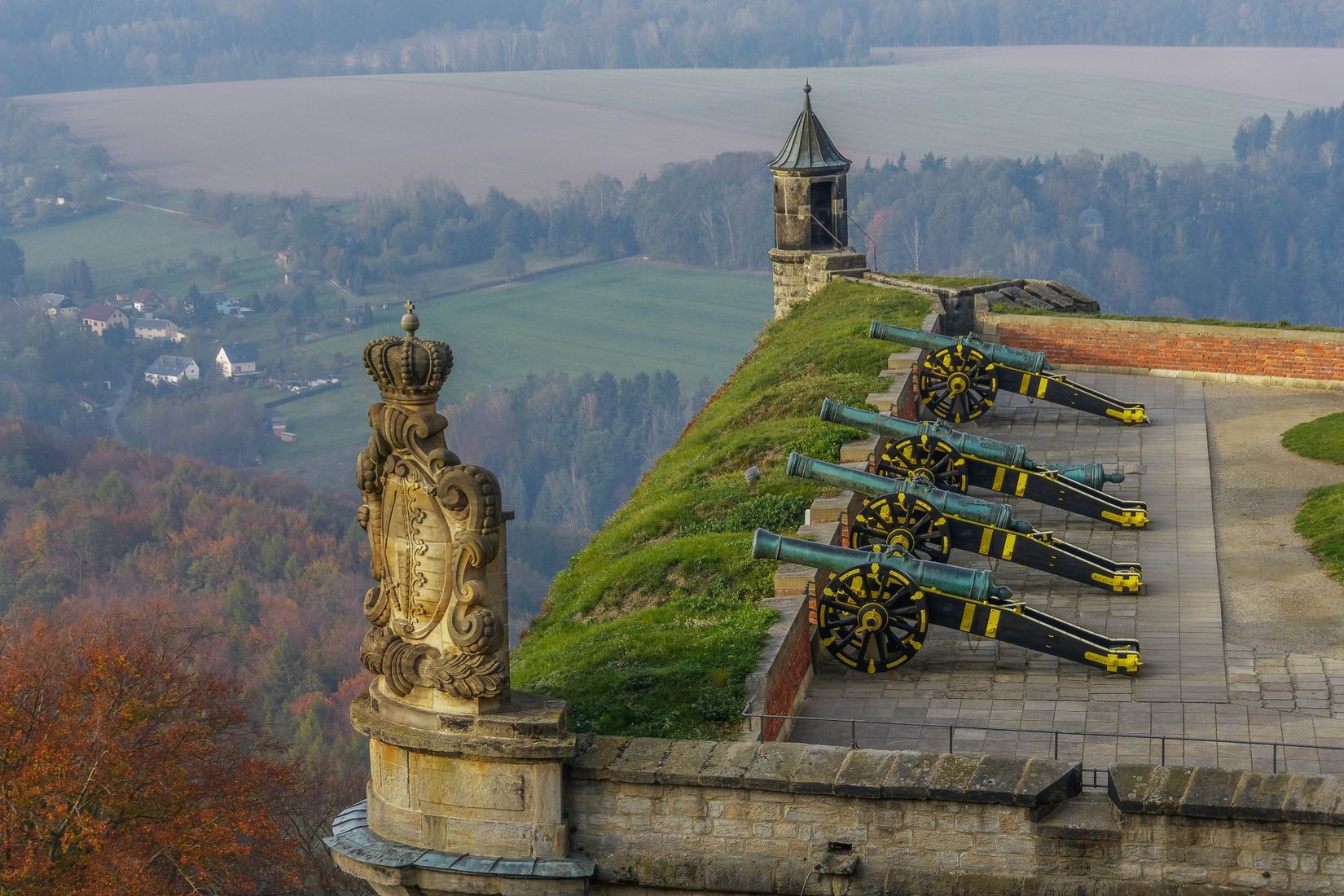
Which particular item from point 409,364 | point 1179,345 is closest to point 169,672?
point 1179,345

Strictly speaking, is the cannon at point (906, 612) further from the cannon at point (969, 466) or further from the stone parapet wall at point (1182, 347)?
the stone parapet wall at point (1182, 347)

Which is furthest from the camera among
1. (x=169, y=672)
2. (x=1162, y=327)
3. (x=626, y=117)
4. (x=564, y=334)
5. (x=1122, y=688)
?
(x=626, y=117)

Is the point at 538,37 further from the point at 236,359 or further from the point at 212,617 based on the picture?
the point at 212,617

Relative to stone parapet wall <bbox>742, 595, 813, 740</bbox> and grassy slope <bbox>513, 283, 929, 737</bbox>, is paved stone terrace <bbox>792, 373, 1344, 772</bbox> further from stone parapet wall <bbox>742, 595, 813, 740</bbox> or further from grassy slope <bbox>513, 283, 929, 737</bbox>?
grassy slope <bbox>513, 283, 929, 737</bbox>

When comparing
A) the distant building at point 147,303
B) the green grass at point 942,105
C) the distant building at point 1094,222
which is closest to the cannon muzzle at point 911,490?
the distant building at point 1094,222

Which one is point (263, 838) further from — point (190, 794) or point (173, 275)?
point (173, 275)

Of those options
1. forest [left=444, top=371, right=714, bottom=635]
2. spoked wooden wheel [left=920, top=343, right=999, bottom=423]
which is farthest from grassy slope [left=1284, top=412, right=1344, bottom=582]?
forest [left=444, top=371, right=714, bottom=635]
